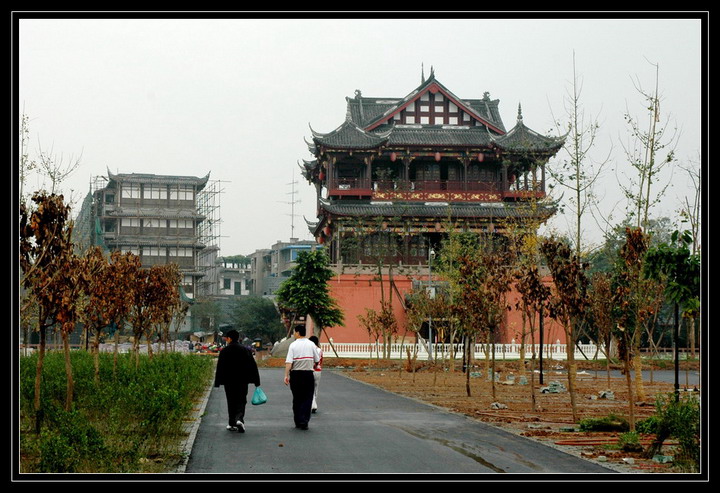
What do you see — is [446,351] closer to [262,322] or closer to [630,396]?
[262,322]

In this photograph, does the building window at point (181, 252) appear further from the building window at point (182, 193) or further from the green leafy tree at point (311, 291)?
the green leafy tree at point (311, 291)

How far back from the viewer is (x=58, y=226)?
11.1m

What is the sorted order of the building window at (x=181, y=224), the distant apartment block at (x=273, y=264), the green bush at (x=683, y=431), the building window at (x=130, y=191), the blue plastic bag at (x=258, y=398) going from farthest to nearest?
the distant apartment block at (x=273, y=264) < the building window at (x=181, y=224) < the building window at (x=130, y=191) < the blue plastic bag at (x=258, y=398) < the green bush at (x=683, y=431)

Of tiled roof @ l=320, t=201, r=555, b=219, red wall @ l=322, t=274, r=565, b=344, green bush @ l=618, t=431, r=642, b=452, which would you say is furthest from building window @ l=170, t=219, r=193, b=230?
green bush @ l=618, t=431, r=642, b=452

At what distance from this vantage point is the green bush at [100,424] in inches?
343

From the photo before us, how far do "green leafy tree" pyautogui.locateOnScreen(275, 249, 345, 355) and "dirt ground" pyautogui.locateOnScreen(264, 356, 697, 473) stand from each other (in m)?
3.51

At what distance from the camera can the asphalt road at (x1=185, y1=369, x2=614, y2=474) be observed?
971 cm

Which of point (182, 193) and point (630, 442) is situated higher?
point (182, 193)

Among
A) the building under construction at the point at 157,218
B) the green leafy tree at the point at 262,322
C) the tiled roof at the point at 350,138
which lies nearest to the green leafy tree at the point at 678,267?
the tiled roof at the point at 350,138

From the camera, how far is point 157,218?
76188 mm

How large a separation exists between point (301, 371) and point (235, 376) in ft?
3.40

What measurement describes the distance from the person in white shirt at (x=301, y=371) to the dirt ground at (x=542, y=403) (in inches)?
128

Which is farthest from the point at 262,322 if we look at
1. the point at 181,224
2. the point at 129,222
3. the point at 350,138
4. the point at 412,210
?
the point at 412,210

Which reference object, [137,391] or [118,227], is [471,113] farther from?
[137,391]
